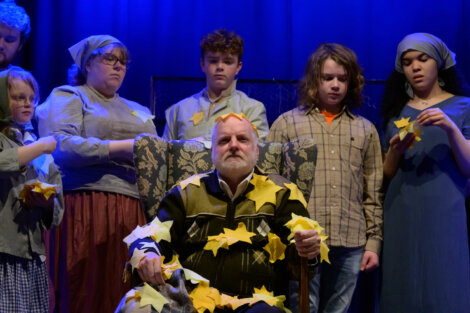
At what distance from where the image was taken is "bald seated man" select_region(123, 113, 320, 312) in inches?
101

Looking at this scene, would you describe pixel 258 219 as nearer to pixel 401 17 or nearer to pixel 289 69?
pixel 289 69

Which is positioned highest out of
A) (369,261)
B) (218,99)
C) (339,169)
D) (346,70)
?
(346,70)

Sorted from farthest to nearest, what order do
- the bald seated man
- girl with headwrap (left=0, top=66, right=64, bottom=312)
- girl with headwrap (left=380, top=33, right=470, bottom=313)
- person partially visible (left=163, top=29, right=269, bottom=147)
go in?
person partially visible (left=163, top=29, right=269, bottom=147), girl with headwrap (left=380, top=33, right=470, bottom=313), girl with headwrap (left=0, top=66, right=64, bottom=312), the bald seated man

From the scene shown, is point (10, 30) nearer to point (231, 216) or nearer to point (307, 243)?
point (231, 216)

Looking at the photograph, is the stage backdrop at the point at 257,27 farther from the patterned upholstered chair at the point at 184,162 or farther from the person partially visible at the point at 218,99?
the patterned upholstered chair at the point at 184,162

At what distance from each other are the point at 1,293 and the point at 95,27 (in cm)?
221

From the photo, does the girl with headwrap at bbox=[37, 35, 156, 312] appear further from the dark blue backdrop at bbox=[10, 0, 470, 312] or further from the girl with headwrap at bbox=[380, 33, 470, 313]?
the girl with headwrap at bbox=[380, 33, 470, 313]

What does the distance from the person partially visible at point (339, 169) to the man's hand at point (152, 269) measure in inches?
39.5

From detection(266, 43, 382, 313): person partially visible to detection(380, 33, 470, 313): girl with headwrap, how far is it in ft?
0.36

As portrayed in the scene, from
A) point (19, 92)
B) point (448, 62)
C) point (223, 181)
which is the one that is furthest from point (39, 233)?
point (448, 62)

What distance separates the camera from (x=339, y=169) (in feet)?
10.6

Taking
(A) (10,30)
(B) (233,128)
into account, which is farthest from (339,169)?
(A) (10,30)

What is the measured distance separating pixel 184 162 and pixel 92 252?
2.40 feet

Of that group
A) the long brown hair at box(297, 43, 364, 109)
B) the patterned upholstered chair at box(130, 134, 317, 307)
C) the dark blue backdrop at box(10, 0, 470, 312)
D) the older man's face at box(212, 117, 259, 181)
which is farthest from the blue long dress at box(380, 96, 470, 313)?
the dark blue backdrop at box(10, 0, 470, 312)
